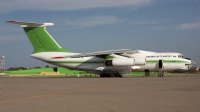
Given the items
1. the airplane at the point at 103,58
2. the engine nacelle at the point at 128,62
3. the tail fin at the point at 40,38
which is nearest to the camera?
the engine nacelle at the point at 128,62

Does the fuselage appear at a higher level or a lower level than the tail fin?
lower

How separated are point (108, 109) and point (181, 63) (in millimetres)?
24162

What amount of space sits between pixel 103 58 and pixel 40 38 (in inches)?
273

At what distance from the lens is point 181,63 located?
2942cm

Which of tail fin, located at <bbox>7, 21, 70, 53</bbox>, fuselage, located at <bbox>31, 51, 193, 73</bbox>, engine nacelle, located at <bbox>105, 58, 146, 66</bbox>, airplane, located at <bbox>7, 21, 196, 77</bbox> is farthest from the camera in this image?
tail fin, located at <bbox>7, 21, 70, 53</bbox>

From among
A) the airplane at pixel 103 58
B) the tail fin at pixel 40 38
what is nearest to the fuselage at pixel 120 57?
the airplane at pixel 103 58

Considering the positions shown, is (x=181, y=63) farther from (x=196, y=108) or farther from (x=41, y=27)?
(x=196, y=108)

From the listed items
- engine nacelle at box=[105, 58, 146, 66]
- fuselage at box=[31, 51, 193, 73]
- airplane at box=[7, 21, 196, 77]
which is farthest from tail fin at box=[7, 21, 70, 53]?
engine nacelle at box=[105, 58, 146, 66]

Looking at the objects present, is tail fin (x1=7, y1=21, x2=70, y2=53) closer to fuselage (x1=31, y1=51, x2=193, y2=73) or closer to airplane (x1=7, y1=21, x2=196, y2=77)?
airplane (x1=7, y1=21, x2=196, y2=77)

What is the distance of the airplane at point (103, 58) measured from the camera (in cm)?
2894

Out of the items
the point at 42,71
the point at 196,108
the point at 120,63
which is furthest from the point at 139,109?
the point at 42,71

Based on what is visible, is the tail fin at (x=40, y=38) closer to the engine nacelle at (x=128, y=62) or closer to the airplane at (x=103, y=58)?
the airplane at (x=103, y=58)

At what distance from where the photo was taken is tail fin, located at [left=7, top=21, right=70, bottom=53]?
29.9 metres

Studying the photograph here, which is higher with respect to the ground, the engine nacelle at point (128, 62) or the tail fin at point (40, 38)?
the tail fin at point (40, 38)
